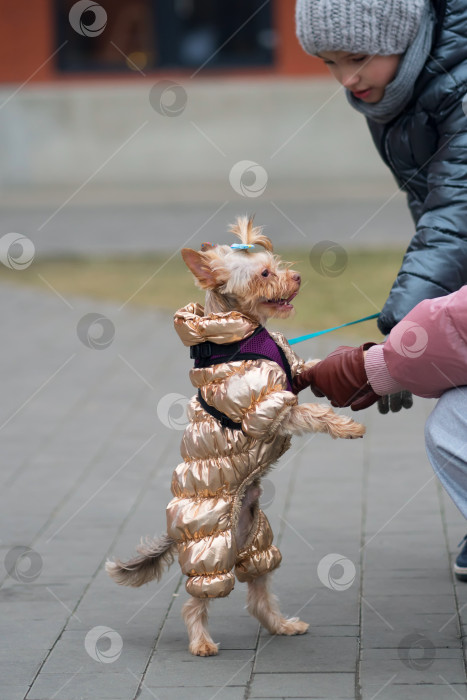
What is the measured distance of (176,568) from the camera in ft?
14.2

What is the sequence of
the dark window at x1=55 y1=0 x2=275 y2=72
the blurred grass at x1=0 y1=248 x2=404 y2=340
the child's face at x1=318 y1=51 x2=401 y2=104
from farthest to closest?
the dark window at x1=55 y1=0 x2=275 y2=72
the blurred grass at x1=0 y1=248 x2=404 y2=340
the child's face at x1=318 y1=51 x2=401 y2=104

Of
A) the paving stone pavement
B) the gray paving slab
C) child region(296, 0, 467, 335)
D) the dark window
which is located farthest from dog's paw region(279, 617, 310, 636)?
the dark window

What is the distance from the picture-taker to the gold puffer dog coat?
3307 mm

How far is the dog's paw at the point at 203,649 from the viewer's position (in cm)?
355

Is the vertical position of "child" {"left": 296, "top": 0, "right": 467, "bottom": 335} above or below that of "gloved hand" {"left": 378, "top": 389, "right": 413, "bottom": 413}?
above

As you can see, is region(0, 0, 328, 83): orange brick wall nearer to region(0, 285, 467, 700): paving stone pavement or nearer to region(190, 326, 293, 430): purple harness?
region(0, 285, 467, 700): paving stone pavement

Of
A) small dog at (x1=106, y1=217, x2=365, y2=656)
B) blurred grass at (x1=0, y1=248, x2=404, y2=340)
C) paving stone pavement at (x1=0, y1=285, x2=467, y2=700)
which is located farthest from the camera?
blurred grass at (x1=0, y1=248, x2=404, y2=340)

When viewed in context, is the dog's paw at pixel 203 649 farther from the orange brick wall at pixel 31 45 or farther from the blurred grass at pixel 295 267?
the orange brick wall at pixel 31 45

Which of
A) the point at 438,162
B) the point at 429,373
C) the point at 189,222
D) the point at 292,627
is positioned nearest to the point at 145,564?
Result: the point at 292,627

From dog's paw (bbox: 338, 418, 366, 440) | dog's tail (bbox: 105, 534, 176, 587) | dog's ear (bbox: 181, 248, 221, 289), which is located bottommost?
dog's tail (bbox: 105, 534, 176, 587)

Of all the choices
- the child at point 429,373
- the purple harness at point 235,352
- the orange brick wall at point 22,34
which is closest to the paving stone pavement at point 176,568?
the child at point 429,373

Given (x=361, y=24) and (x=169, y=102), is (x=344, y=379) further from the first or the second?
(x=169, y=102)

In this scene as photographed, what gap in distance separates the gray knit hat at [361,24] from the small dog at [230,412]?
67 centimetres

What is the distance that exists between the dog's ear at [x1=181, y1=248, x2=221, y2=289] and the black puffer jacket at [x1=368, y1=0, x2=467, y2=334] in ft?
1.89
